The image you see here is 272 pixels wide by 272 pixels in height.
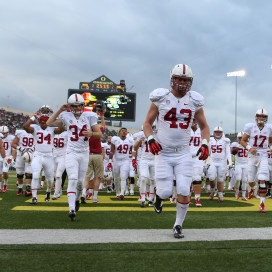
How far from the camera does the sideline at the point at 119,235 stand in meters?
4.21

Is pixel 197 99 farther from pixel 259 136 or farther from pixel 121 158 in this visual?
pixel 121 158

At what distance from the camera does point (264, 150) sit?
7.87 m

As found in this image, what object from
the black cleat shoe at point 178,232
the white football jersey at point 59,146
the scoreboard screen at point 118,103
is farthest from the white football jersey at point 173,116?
the scoreboard screen at point 118,103

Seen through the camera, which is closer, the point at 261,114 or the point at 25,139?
the point at 261,114

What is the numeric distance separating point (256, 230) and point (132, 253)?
2.25 metres

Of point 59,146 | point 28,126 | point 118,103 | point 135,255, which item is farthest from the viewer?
point 118,103

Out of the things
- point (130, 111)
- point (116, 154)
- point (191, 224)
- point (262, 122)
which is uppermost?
point (130, 111)

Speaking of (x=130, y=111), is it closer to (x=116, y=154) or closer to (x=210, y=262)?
(x=116, y=154)

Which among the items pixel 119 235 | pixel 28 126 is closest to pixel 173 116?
pixel 119 235

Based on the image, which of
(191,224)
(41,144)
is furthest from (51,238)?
(41,144)

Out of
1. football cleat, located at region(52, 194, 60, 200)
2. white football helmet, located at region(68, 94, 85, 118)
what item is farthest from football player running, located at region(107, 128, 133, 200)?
white football helmet, located at region(68, 94, 85, 118)

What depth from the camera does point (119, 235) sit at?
4574mm

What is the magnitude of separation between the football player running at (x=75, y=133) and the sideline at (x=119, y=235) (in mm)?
1275

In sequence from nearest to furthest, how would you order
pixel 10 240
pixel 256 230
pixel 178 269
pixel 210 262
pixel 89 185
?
pixel 178 269 → pixel 210 262 → pixel 10 240 → pixel 256 230 → pixel 89 185
